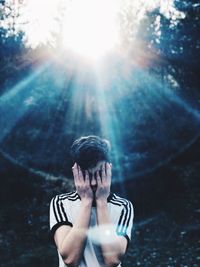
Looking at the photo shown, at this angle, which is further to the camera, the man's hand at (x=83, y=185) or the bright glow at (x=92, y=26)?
the bright glow at (x=92, y=26)

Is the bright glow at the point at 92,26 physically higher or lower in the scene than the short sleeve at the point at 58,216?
higher

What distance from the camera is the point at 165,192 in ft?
47.0

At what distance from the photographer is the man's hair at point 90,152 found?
2.09 metres

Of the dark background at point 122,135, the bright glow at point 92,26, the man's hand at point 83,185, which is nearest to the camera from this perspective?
the man's hand at point 83,185

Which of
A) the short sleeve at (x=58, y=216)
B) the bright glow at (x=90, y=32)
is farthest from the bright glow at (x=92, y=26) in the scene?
the short sleeve at (x=58, y=216)

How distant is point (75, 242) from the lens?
2.03 metres

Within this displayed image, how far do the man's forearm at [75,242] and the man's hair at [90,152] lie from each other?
1.04ft

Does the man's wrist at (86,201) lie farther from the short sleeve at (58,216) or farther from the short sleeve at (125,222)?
the short sleeve at (125,222)

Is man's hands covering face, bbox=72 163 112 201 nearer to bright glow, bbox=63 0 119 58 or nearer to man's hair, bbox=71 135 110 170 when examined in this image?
man's hair, bbox=71 135 110 170

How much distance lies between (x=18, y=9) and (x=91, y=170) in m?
20.6

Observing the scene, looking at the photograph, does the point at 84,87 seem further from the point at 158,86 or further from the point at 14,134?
the point at 14,134

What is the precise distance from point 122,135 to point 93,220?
74.5 feet

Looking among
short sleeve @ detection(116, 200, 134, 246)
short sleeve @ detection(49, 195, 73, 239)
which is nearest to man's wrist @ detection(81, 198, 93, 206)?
short sleeve @ detection(49, 195, 73, 239)

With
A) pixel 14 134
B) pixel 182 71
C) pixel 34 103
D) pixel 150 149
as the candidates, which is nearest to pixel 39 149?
pixel 14 134
